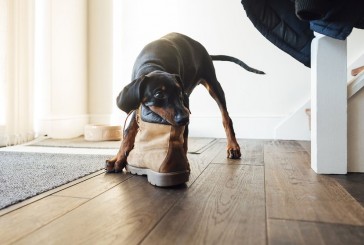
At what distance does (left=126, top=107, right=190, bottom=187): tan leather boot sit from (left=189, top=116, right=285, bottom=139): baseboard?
1.76 metres

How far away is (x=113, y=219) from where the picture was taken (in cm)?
67

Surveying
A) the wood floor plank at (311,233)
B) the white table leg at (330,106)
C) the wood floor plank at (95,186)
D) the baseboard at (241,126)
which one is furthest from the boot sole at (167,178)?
the baseboard at (241,126)

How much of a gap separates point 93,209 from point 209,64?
1.09 m

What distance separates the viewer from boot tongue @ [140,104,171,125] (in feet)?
3.20

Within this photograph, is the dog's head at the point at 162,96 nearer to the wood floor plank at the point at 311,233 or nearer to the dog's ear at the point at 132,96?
the dog's ear at the point at 132,96

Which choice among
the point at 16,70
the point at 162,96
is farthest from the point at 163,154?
the point at 16,70

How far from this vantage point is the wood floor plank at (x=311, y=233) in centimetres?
56

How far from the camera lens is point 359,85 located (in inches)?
44.8

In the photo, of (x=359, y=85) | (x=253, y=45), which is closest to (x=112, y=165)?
(x=359, y=85)

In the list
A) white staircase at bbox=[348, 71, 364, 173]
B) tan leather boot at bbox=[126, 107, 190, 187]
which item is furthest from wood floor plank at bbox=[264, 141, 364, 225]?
tan leather boot at bbox=[126, 107, 190, 187]

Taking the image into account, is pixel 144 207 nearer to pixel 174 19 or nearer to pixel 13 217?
pixel 13 217

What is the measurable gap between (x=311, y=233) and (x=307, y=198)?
0.83ft

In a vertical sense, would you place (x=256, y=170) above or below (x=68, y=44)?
below

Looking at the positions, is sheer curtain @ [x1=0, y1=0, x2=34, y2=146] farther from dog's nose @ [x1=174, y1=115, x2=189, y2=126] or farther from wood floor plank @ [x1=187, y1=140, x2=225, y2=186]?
dog's nose @ [x1=174, y1=115, x2=189, y2=126]
